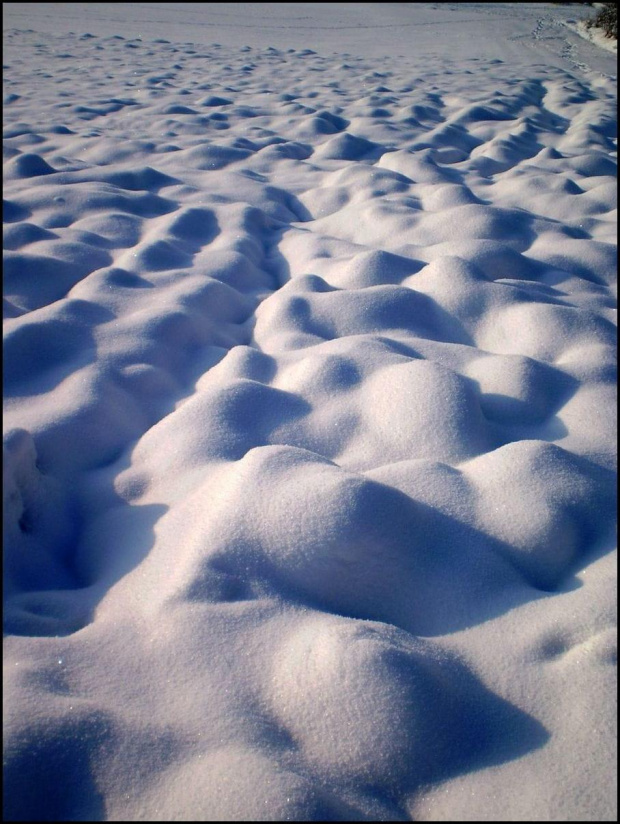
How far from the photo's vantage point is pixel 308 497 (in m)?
0.89

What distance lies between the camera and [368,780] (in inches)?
25.4

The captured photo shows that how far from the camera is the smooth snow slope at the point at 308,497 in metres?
0.66

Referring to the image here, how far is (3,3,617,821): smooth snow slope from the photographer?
25.9 inches

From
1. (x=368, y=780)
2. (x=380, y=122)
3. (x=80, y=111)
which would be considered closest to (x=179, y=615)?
(x=368, y=780)

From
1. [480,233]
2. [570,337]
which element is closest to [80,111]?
[480,233]

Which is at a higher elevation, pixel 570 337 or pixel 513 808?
pixel 570 337

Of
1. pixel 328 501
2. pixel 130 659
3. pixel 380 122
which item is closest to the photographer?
pixel 130 659

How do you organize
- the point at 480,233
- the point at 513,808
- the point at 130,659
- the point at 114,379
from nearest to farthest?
the point at 513,808, the point at 130,659, the point at 114,379, the point at 480,233

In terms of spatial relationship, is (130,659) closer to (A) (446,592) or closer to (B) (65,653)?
(B) (65,653)

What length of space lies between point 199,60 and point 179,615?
573cm

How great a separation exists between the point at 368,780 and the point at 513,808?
6.0 inches

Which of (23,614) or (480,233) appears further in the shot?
(480,233)

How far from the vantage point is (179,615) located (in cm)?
79

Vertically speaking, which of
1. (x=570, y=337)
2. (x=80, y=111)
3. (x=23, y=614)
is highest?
(x=80, y=111)
